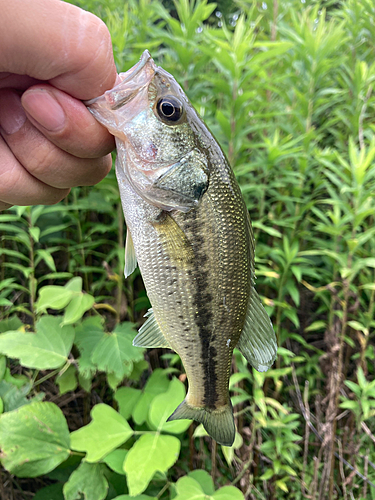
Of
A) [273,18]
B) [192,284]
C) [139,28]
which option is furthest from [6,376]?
[273,18]

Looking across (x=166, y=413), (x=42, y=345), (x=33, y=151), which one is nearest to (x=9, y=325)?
(x=42, y=345)

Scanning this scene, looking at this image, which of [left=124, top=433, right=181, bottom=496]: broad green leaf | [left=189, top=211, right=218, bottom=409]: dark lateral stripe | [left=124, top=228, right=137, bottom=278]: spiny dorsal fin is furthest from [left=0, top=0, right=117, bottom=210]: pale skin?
[left=124, top=433, right=181, bottom=496]: broad green leaf

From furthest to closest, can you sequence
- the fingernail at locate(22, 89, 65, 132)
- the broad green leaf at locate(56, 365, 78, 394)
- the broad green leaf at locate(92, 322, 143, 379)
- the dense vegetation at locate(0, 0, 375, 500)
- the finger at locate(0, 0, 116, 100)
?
the broad green leaf at locate(56, 365, 78, 394) < the broad green leaf at locate(92, 322, 143, 379) < the dense vegetation at locate(0, 0, 375, 500) < the fingernail at locate(22, 89, 65, 132) < the finger at locate(0, 0, 116, 100)

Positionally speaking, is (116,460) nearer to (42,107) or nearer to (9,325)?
(9,325)

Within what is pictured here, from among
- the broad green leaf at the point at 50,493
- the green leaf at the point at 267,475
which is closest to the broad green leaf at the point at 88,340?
the broad green leaf at the point at 50,493

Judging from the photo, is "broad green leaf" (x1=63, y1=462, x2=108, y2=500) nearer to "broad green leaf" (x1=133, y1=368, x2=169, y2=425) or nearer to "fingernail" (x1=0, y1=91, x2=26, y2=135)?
"broad green leaf" (x1=133, y1=368, x2=169, y2=425)

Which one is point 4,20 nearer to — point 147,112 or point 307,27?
point 147,112

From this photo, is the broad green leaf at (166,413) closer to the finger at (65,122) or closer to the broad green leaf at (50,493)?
the broad green leaf at (50,493)
